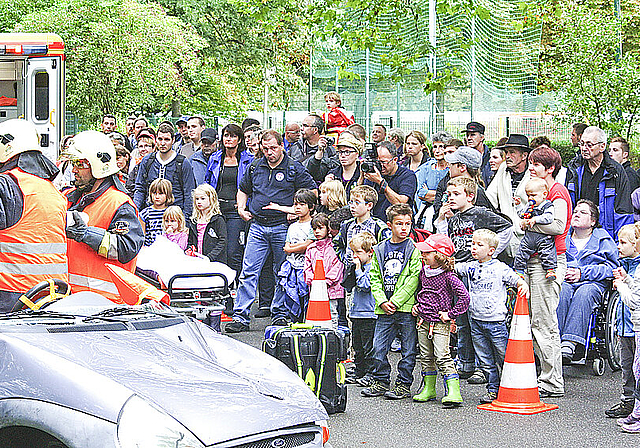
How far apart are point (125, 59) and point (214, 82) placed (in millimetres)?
7017

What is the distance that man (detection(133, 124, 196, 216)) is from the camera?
1231 cm

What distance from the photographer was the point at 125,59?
79.0 ft

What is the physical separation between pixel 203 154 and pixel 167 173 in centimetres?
128

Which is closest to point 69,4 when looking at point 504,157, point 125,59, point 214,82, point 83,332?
point 125,59

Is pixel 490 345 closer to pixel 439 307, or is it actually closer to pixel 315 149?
pixel 439 307

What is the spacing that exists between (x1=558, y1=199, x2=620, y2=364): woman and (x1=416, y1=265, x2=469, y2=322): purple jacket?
5.96 feet

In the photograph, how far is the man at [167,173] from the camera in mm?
12312

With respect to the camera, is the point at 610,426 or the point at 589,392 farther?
the point at 589,392

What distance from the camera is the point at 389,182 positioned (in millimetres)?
11031

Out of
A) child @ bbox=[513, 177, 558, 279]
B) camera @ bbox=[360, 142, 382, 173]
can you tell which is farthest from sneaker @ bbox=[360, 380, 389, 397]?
camera @ bbox=[360, 142, 382, 173]

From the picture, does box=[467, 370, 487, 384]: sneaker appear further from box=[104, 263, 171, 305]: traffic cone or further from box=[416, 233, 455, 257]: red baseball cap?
box=[104, 263, 171, 305]: traffic cone

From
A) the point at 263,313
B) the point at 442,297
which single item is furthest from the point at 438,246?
the point at 263,313

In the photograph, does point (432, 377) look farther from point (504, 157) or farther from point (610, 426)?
point (504, 157)

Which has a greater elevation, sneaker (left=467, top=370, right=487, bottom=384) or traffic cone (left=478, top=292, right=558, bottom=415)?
traffic cone (left=478, top=292, right=558, bottom=415)
